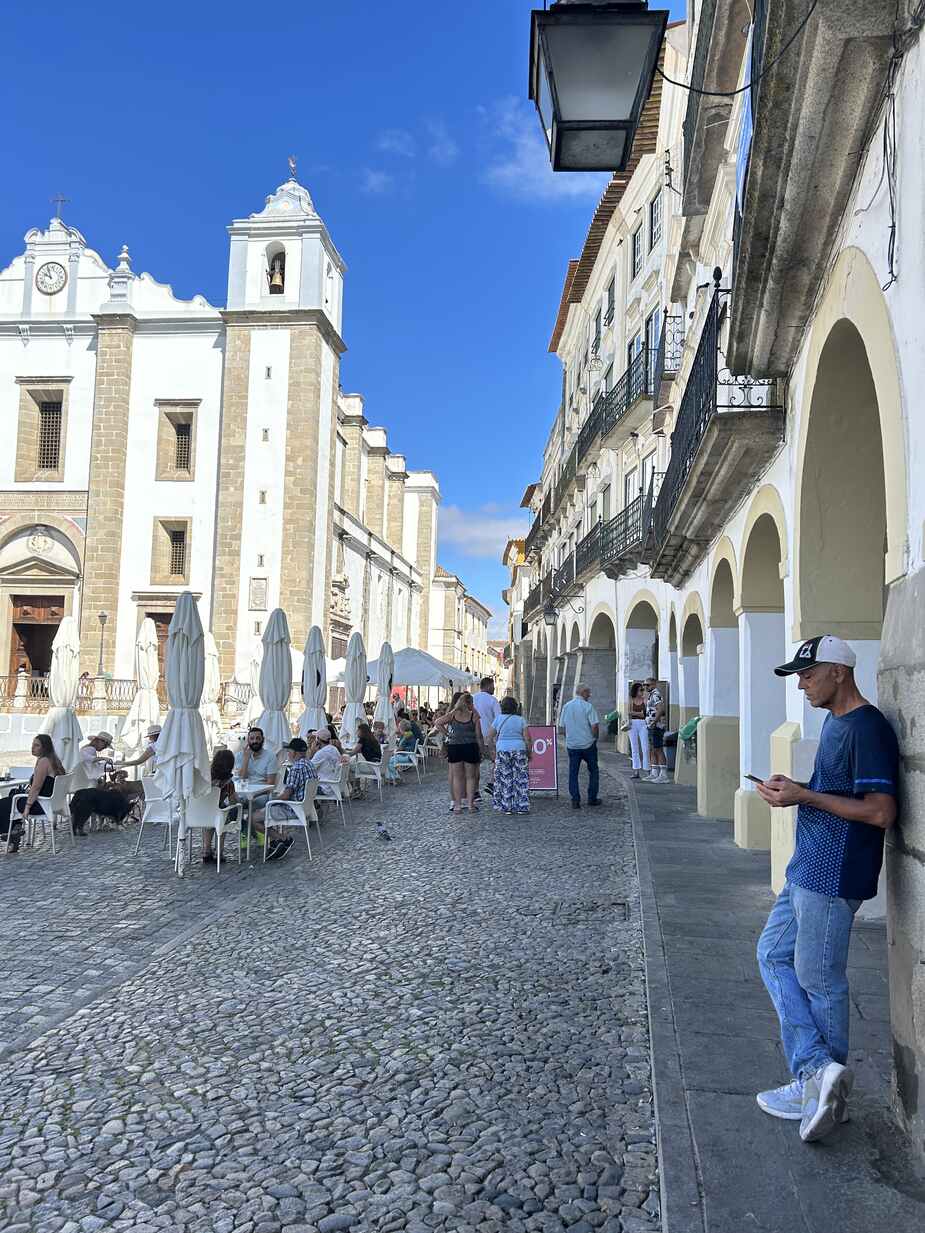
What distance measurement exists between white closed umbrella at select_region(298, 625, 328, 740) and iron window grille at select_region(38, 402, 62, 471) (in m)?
22.4

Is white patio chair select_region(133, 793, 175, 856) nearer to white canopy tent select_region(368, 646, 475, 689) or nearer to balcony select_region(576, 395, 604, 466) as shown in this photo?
white canopy tent select_region(368, 646, 475, 689)


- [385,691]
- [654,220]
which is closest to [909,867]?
[385,691]

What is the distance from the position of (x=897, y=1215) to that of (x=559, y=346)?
122ft

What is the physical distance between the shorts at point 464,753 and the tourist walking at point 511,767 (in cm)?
28

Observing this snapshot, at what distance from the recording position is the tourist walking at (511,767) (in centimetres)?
1226

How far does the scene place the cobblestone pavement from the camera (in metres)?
3.07

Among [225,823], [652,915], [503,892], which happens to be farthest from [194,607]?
[652,915]

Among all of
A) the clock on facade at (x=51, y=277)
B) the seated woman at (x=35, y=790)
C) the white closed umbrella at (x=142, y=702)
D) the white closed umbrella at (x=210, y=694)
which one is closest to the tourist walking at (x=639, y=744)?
the white closed umbrella at (x=210, y=694)

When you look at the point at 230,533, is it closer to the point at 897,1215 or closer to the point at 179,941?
the point at 179,941

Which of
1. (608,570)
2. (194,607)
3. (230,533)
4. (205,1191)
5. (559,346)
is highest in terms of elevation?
(559,346)

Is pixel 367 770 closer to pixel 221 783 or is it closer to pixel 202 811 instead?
pixel 221 783

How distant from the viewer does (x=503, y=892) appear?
24.8ft

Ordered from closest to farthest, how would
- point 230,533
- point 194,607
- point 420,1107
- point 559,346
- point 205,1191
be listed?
point 205,1191 → point 420,1107 → point 194,607 → point 230,533 → point 559,346

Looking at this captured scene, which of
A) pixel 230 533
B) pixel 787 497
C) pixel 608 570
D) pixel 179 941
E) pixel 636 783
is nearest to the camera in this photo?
pixel 179 941
